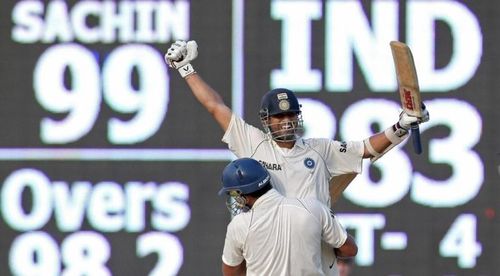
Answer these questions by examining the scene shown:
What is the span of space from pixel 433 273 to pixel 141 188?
163cm

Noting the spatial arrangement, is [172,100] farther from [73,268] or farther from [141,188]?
[73,268]

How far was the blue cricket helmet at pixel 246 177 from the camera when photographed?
6.15m

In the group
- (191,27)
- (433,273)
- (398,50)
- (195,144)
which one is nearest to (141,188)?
Result: (195,144)

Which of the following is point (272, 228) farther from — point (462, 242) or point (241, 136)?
point (462, 242)

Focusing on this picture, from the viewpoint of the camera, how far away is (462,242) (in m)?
8.12

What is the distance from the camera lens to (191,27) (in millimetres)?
8148

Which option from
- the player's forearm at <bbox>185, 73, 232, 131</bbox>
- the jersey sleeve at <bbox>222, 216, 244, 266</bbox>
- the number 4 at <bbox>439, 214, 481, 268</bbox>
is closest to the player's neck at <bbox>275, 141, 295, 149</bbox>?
the player's forearm at <bbox>185, 73, 232, 131</bbox>

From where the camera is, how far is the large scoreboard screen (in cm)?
811

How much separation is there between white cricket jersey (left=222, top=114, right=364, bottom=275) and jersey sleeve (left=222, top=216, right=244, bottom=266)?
1.08ft

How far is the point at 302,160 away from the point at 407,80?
1.85ft

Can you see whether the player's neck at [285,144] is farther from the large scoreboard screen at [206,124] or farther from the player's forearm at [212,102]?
the large scoreboard screen at [206,124]

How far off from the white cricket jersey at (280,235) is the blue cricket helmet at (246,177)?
62mm

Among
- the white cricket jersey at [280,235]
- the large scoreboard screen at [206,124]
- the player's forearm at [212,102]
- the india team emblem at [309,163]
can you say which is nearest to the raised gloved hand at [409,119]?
the india team emblem at [309,163]

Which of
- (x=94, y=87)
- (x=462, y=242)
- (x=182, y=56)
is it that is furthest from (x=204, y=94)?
(x=462, y=242)
